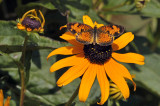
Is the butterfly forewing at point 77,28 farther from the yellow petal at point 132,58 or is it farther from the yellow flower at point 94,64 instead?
the yellow petal at point 132,58

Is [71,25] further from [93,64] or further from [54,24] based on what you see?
[54,24]

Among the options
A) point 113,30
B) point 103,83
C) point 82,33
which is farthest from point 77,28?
point 103,83

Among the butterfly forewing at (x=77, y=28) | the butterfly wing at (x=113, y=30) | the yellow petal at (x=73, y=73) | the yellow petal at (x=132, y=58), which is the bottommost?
the yellow petal at (x=73, y=73)

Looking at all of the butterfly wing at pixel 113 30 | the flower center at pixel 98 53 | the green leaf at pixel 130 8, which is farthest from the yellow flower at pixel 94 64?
the green leaf at pixel 130 8

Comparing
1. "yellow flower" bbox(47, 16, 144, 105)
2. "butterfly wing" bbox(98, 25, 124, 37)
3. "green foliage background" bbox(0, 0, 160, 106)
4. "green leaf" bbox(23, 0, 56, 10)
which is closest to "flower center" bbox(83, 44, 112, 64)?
"yellow flower" bbox(47, 16, 144, 105)

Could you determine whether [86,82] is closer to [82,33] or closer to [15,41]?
[82,33]
